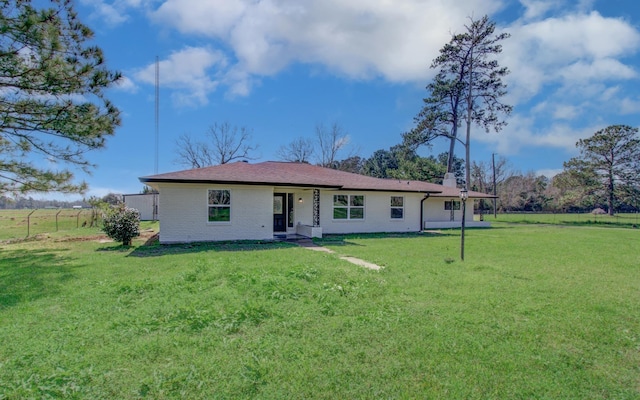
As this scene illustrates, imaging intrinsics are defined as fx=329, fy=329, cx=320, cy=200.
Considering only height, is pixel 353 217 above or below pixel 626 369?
above

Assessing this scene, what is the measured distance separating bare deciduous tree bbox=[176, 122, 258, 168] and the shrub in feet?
86.6

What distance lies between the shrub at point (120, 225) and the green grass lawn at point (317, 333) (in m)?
4.49

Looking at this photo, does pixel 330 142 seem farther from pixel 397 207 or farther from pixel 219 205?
pixel 219 205

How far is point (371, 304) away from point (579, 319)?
9.39 feet

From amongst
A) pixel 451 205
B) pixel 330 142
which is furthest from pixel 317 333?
pixel 330 142

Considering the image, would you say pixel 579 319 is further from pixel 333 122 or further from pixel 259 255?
pixel 333 122

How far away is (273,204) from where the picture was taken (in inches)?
600

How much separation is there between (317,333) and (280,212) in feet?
40.3

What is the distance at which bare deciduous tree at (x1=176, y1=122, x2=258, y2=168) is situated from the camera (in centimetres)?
3831

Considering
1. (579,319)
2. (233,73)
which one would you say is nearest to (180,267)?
(579,319)

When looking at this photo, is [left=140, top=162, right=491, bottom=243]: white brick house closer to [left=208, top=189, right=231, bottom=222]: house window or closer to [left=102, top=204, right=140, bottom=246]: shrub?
[left=208, top=189, right=231, bottom=222]: house window

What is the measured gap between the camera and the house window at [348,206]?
17.1 metres

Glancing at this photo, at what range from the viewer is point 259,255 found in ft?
32.0

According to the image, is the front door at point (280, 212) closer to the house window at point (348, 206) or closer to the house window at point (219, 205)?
the house window at point (348, 206)
